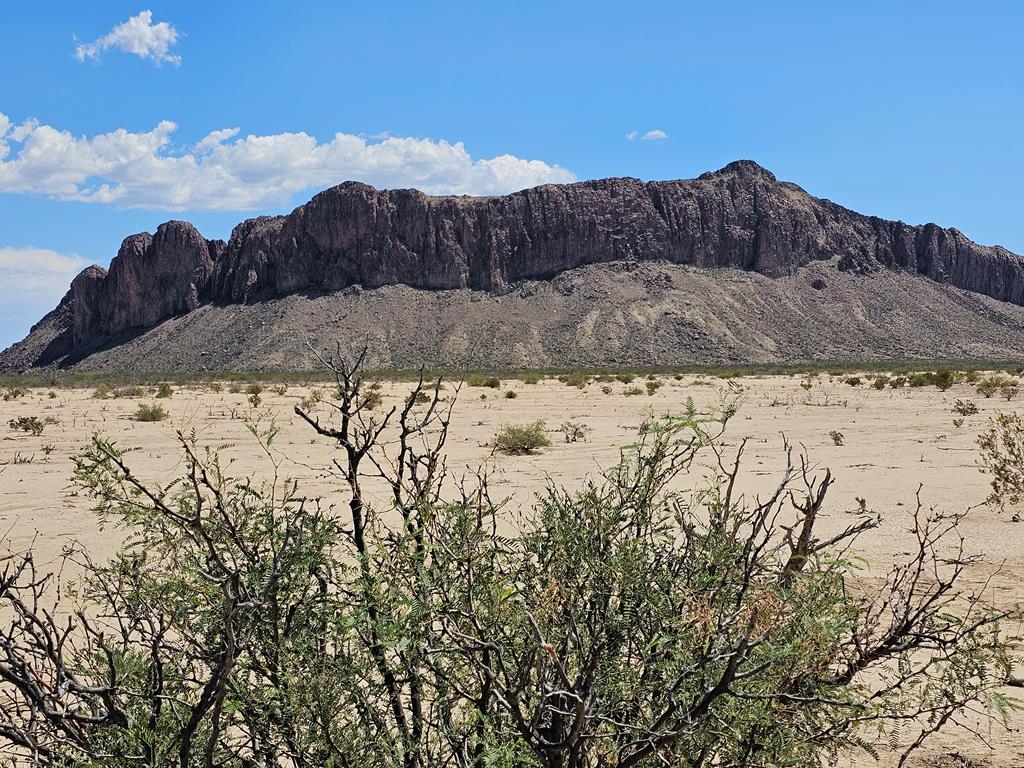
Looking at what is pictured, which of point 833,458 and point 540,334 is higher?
point 540,334

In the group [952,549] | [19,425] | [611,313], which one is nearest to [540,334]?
[611,313]

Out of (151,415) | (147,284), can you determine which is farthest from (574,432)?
(147,284)

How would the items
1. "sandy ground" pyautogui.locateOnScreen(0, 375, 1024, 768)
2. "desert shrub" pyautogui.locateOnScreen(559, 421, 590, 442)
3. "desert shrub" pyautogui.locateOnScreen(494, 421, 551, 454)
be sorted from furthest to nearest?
"desert shrub" pyautogui.locateOnScreen(559, 421, 590, 442) → "desert shrub" pyautogui.locateOnScreen(494, 421, 551, 454) → "sandy ground" pyautogui.locateOnScreen(0, 375, 1024, 768)

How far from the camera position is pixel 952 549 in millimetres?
8250

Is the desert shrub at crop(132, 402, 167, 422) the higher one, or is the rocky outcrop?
the rocky outcrop

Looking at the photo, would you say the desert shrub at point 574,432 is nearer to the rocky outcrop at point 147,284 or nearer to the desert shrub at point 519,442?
the desert shrub at point 519,442

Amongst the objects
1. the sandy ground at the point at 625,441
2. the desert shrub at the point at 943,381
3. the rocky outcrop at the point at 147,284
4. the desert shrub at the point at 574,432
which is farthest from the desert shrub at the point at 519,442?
the rocky outcrop at the point at 147,284

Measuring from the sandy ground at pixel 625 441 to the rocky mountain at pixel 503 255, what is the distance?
78.0 m

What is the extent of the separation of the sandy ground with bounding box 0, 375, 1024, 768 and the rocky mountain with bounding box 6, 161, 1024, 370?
77974 mm

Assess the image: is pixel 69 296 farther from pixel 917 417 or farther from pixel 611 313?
pixel 917 417

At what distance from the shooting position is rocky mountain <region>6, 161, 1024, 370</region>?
11331 centimetres

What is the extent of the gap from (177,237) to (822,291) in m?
105

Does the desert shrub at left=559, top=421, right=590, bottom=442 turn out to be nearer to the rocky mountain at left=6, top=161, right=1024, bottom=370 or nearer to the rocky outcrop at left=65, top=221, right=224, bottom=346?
the rocky mountain at left=6, top=161, right=1024, bottom=370

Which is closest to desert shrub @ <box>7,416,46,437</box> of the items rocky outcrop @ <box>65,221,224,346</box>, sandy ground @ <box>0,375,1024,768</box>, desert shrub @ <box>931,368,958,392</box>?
sandy ground @ <box>0,375,1024,768</box>
